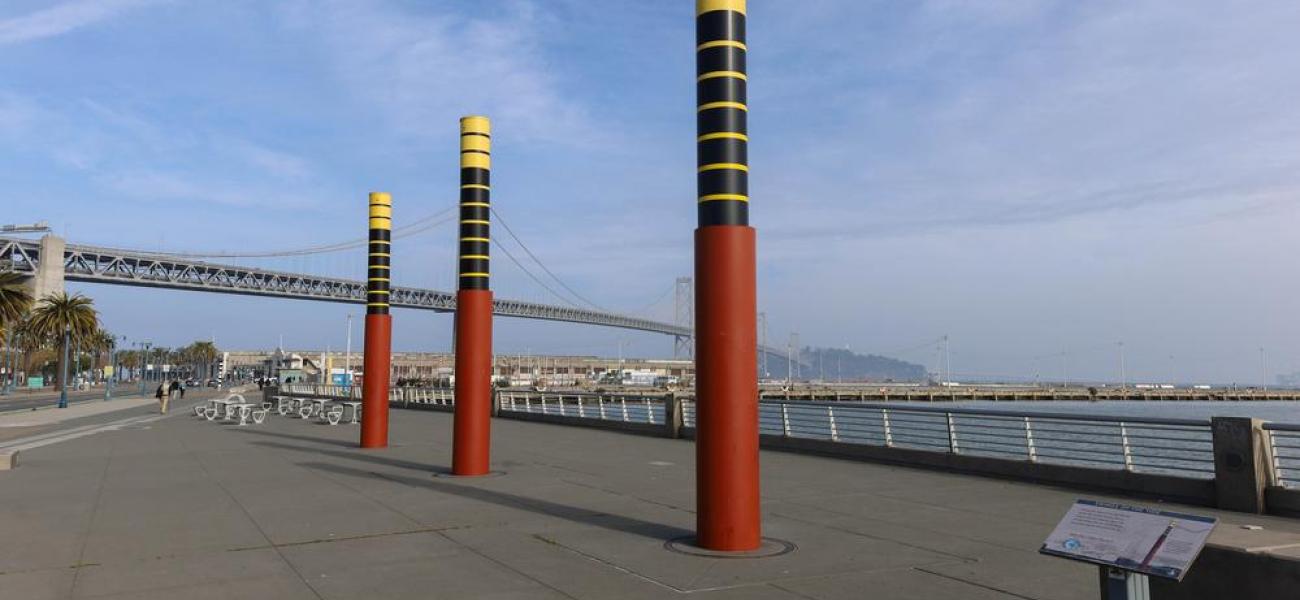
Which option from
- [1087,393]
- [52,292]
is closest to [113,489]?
[52,292]

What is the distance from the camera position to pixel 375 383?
19.7m

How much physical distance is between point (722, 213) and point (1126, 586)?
192 inches

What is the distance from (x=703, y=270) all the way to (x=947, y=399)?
131 meters

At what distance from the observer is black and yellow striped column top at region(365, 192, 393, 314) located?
65.1ft

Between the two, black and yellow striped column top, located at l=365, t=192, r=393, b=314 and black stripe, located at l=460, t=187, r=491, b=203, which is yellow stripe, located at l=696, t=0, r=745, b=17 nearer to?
black stripe, located at l=460, t=187, r=491, b=203

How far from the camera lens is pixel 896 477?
13273 millimetres

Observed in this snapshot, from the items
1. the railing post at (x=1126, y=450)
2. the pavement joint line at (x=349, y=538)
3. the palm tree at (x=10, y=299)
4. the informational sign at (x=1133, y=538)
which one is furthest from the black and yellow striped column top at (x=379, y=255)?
the palm tree at (x=10, y=299)

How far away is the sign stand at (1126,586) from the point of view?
428 cm

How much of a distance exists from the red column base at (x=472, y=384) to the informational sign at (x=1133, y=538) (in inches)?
412

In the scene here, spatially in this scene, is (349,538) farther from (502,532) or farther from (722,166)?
(722,166)

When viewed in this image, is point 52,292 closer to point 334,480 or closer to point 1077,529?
point 334,480

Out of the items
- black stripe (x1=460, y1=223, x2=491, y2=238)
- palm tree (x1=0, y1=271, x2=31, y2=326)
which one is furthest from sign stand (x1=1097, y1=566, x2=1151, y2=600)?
palm tree (x1=0, y1=271, x2=31, y2=326)

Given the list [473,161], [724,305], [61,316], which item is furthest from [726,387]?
[61,316]

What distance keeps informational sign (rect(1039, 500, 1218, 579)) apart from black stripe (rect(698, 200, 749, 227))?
14.5 ft
